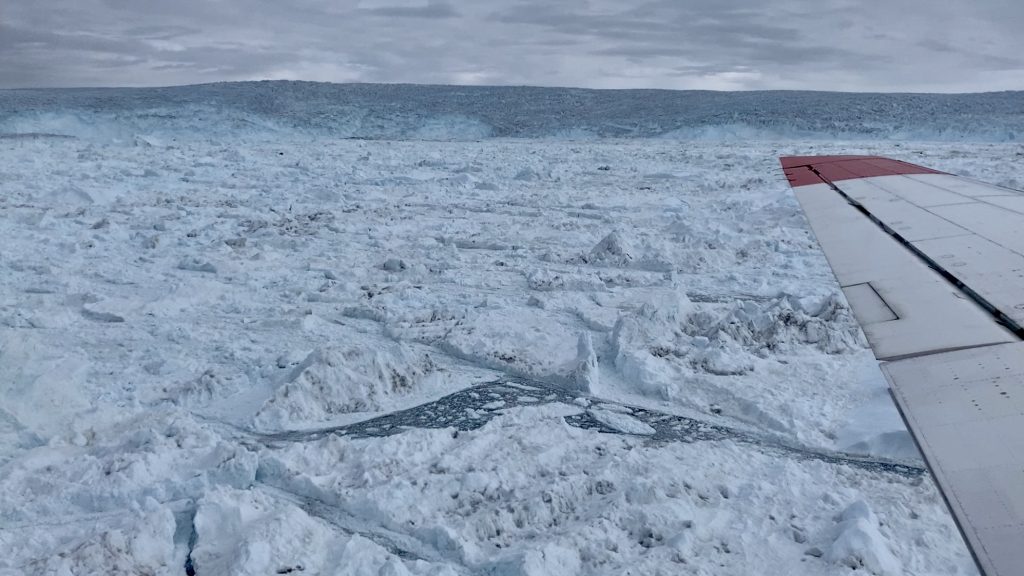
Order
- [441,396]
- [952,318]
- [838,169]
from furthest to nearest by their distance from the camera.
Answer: [838,169]
[441,396]
[952,318]

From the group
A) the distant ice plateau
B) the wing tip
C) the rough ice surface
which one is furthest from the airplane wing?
the distant ice plateau

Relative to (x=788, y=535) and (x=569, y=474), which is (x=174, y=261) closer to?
(x=569, y=474)

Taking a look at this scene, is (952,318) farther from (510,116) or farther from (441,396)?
(510,116)

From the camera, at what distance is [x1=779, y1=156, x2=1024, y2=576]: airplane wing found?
1333mm

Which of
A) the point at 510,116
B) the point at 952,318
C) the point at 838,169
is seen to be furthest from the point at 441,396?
the point at 510,116

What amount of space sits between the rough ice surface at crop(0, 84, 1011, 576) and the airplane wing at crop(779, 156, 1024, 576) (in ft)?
2.13

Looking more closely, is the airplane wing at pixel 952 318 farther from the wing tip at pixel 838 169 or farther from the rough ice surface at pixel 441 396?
the rough ice surface at pixel 441 396

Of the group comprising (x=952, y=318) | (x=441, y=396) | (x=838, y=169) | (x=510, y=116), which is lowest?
(x=441, y=396)

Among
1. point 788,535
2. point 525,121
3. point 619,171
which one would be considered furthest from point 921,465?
point 525,121

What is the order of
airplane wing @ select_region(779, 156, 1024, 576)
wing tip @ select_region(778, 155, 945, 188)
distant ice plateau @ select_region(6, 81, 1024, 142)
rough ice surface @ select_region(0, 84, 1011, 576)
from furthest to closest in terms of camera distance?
1. distant ice plateau @ select_region(6, 81, 1024, 142)
2. wing tip @ select_region(778, 155, 945, 188)
3. rough ice surface @ select_region(0, 84, 1011, 576)
4. airplane wing @ select_region(779, 156, 1024, 576)

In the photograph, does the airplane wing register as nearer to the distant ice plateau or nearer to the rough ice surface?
the rough ice surface

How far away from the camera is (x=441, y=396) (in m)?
3.68

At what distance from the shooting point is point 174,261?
6.58 metres

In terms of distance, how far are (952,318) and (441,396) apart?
2187 millimetres
